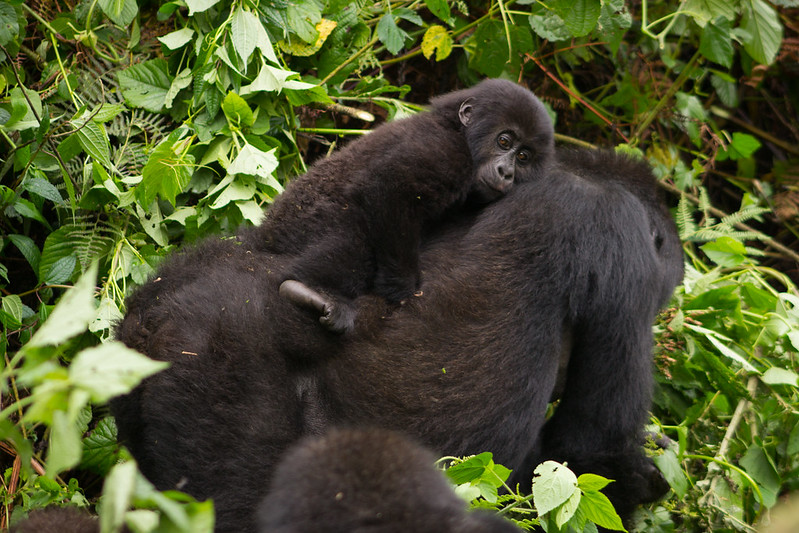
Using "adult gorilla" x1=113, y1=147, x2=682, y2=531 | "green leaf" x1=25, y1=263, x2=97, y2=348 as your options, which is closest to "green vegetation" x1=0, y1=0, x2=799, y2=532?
"adult gorilla" x1=113, y1=147, x2=682, y2=531

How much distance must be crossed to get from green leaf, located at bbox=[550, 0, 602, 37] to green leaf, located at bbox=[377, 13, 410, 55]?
707 mm

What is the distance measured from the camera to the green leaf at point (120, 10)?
9.95 feet

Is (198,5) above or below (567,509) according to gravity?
above

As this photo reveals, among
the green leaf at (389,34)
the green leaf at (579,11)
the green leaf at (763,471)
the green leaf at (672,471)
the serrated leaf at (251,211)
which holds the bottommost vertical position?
the green leaf at (763,471)

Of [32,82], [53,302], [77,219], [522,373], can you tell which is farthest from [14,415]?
[522,373]

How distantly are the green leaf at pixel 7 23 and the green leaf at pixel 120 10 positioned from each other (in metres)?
0.31

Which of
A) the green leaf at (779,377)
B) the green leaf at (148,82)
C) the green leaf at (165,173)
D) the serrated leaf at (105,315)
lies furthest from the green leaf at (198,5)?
the green leaf at (779,377)

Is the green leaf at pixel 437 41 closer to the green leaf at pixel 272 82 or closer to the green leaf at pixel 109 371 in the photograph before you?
the green leaf at pixel 272 82

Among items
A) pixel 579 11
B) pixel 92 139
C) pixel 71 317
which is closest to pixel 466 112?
pixel 579 11

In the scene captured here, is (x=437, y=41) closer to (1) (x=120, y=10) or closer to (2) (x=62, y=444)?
(1) (x=120, y=10)

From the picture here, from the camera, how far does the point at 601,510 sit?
2.05 meters

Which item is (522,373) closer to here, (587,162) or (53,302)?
(587,162)

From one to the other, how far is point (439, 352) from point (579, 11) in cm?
203

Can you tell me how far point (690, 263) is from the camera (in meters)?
4.28
